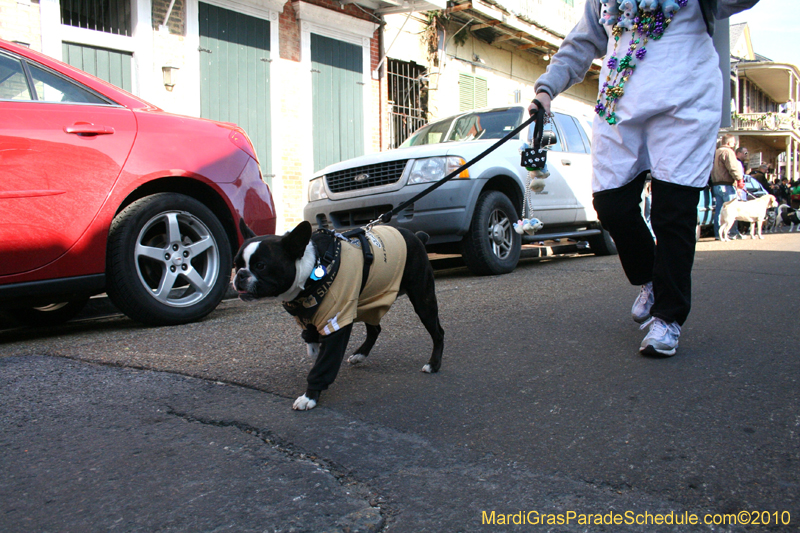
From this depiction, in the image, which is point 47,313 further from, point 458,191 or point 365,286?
point 458,191

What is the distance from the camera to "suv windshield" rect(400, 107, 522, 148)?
23.1 feet

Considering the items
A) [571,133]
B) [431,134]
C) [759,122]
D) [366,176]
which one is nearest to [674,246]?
[366,176]

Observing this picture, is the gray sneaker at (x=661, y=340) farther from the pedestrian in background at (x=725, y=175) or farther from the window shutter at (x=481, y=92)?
the window shutter at (x=481, y=92)

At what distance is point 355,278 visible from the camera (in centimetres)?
254

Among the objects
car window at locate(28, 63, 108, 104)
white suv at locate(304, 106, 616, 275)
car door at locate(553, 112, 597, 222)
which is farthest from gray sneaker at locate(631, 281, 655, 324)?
car door at locate(553, 112, 597, 222)

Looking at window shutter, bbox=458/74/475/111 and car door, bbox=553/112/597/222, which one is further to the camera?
window shutter, bbox=458/74/475/111

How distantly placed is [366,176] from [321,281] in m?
4.06

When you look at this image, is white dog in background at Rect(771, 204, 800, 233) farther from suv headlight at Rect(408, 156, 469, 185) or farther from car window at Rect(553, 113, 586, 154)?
suv headlight at Rect(408, 156, 469, 185)

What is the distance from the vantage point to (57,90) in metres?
3.85

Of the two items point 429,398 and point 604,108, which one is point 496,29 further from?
point 429,398

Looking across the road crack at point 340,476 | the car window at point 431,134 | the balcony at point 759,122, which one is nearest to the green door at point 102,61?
the car window at point 431,134

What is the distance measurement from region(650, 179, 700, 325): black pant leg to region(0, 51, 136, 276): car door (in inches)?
118

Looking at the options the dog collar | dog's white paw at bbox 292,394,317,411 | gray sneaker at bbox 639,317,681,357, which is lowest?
dog's white paw at bbox 292,394,317,411

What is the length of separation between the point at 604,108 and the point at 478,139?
3.68m
